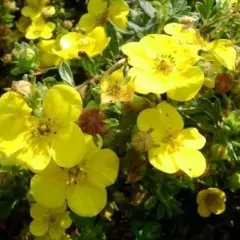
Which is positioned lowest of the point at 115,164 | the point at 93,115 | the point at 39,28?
A: the point at 39,28

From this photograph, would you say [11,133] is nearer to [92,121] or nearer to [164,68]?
[92,121]

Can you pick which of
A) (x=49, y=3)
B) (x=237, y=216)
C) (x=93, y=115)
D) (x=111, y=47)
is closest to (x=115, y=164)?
(x=93, y=115)

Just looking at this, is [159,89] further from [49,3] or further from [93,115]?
[49,3]

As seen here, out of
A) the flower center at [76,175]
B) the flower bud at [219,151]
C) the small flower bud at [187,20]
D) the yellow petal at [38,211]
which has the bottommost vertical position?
the yellow petal at [38,211]

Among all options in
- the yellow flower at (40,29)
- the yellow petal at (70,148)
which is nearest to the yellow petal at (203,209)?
the yellow petal at (70,148)

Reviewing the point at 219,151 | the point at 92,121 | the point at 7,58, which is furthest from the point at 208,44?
the point at 7,58

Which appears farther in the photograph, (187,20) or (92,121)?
(187,20)

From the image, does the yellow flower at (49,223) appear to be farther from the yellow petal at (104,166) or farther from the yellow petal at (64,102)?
the yellow petal at (64,102)
